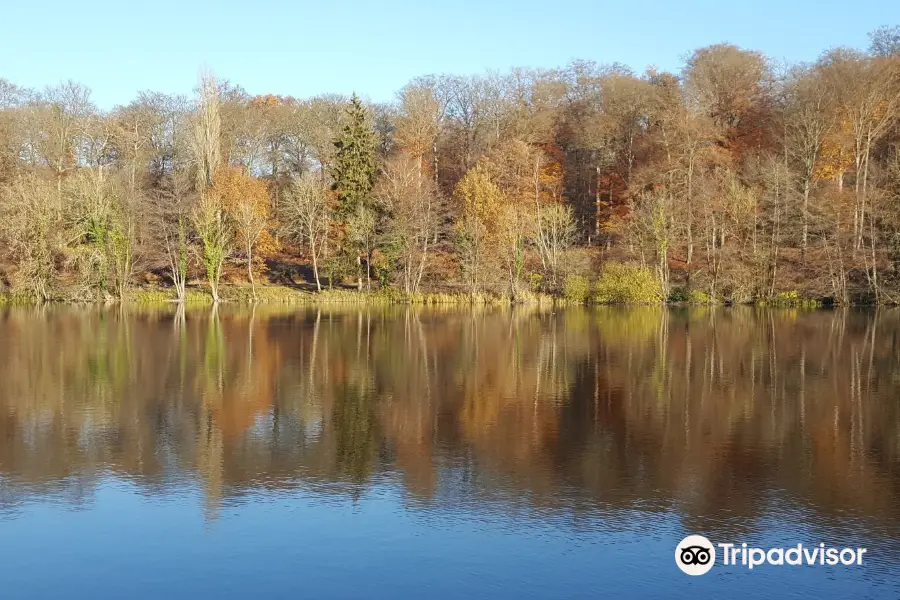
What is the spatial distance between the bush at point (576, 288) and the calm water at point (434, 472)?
27.5m

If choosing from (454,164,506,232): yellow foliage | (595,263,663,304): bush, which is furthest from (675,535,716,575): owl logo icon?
(454,164,506,232): yellow foliage

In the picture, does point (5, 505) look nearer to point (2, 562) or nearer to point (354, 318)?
point (2, 562)

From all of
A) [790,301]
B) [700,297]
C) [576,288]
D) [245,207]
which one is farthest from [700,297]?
[245,207]

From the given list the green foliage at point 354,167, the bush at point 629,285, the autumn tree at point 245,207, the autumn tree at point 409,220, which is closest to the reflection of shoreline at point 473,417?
the bush at point 629,285

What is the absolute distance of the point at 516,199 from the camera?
2354 inches

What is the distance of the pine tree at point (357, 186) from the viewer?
179ft

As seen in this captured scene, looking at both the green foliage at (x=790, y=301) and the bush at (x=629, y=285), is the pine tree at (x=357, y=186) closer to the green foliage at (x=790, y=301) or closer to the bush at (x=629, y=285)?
the bush at (x=629, y=285)

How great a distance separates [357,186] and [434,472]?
150 ft

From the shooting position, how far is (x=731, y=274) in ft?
169

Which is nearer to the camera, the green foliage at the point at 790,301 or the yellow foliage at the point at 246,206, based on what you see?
the green foliage at the point at 790,301

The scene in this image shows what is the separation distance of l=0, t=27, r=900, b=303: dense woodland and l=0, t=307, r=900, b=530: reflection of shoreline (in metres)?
20.9

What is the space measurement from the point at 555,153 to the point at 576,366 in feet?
157

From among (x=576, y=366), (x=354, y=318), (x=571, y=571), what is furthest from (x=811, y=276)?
(x=571, y=571)

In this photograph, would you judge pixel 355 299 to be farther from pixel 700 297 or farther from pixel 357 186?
pixel 700 297
